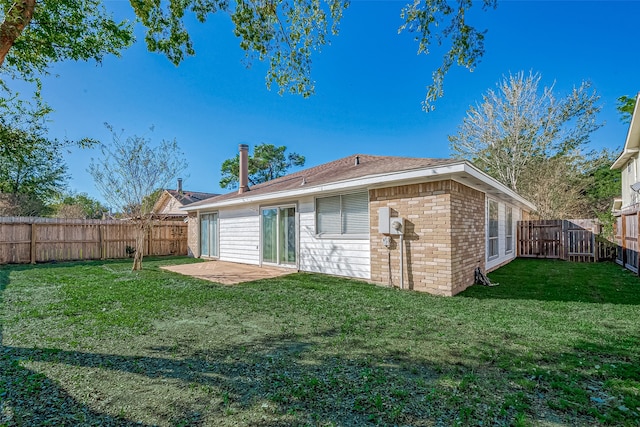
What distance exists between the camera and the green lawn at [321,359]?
2.26 m

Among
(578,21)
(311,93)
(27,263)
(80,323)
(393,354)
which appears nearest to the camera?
(393,354)

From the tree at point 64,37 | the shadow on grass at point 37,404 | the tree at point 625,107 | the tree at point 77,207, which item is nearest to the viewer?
the shadow on grass at point 37,404

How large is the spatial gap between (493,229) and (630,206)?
521cm

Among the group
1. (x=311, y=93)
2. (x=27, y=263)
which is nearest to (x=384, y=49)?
(x=311, y=93)

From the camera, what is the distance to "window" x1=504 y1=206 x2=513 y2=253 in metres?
11.0

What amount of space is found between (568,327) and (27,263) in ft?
55.8

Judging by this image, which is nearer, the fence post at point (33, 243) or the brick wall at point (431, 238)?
the brick wall at point (431, 238)

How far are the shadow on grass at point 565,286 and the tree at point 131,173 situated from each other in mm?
9260

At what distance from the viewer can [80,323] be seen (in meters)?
4.42

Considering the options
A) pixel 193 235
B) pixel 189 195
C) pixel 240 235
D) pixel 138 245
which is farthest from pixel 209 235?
pixel 189 195

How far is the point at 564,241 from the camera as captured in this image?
12.9m

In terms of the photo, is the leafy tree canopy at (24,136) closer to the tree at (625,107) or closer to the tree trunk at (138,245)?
the tree trunk at (138,245)

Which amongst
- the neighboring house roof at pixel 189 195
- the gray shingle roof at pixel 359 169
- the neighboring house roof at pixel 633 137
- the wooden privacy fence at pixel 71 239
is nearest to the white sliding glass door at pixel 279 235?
the gray shingle roof at pixel 359 169

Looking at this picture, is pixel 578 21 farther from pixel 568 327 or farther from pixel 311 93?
pixel 568 327
